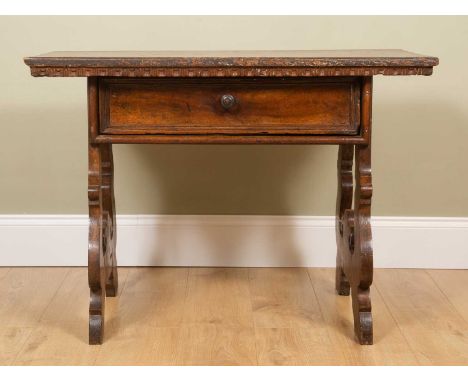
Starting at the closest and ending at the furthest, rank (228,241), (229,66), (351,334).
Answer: (229,66) < (351,334) < (228,241)

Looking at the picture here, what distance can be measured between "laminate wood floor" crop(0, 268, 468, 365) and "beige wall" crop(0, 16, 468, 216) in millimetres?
247

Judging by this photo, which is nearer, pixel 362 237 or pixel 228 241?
pixel 362 237

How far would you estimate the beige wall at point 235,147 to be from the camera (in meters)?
2.66

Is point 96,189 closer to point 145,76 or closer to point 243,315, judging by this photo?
point 145,76

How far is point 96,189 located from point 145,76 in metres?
0.34

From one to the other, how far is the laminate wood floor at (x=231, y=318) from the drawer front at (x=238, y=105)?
0.58 m

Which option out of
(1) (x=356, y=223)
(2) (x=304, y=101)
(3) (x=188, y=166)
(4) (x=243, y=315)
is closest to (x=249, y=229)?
(3) (x=188, y=166)

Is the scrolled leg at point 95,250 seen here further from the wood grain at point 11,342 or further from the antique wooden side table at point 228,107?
the wood grain at point 11,342

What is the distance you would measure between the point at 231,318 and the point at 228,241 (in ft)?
1.66

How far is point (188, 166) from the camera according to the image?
9.09 ft

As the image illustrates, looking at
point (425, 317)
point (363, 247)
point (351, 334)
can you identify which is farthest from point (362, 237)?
point (425, 317)

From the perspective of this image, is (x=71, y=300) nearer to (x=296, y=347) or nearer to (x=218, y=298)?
(x=218, y=298)

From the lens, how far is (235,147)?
2766 millimetres

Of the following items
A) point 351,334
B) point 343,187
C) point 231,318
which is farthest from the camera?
point 343,187
